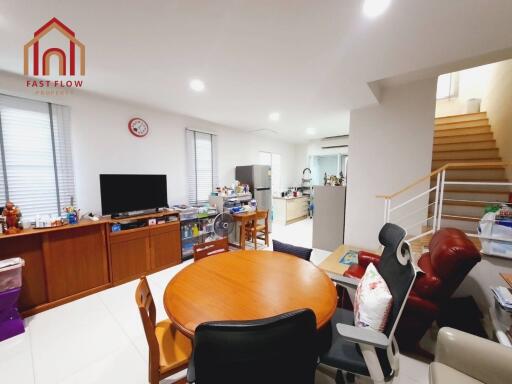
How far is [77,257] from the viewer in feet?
7.98

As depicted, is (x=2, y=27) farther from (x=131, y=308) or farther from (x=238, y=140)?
(x=238, y=140)

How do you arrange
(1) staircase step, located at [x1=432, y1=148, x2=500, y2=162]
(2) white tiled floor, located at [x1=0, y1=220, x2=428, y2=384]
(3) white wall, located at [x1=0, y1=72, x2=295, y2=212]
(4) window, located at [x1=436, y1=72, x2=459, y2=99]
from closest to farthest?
(2) white tiled floor, located at [x1=0, y1=220, x2=428, y2=384]
(3) white wall, located at [x1=0, y1=72, x2=295, y2=212]
(1) staircase step, located at [x1=432, y1=148, x2=500, y2=162]
(4) window, located at [x1=436, y1=72, x2=459, y2=99]

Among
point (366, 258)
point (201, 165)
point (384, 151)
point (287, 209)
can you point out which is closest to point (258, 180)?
point (201, 165)

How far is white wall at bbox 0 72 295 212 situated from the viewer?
272 cm

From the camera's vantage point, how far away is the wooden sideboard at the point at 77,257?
216 centimetres

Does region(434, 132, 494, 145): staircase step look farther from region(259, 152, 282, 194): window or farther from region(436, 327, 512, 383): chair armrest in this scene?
region(436, 327, 512, 383): chair armrest

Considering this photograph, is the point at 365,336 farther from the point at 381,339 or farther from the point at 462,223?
the point at 462,223

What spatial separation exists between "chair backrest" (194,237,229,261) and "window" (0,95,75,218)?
1.98 metres

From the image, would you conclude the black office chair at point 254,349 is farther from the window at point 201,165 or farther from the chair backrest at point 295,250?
the window at point 201,165

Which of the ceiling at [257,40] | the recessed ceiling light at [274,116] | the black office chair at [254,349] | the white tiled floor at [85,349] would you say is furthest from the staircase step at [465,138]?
the black office chair at [254,349]

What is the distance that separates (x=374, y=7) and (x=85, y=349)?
3.50 meters

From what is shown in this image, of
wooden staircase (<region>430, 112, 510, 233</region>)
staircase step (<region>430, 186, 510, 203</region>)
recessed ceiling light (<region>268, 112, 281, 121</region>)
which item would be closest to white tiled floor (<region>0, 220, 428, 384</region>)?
wooden staircase (<region>430, 112, 510, 233</region>)

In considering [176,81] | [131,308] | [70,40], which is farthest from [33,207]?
[176,81]

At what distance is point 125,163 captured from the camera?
318cm
